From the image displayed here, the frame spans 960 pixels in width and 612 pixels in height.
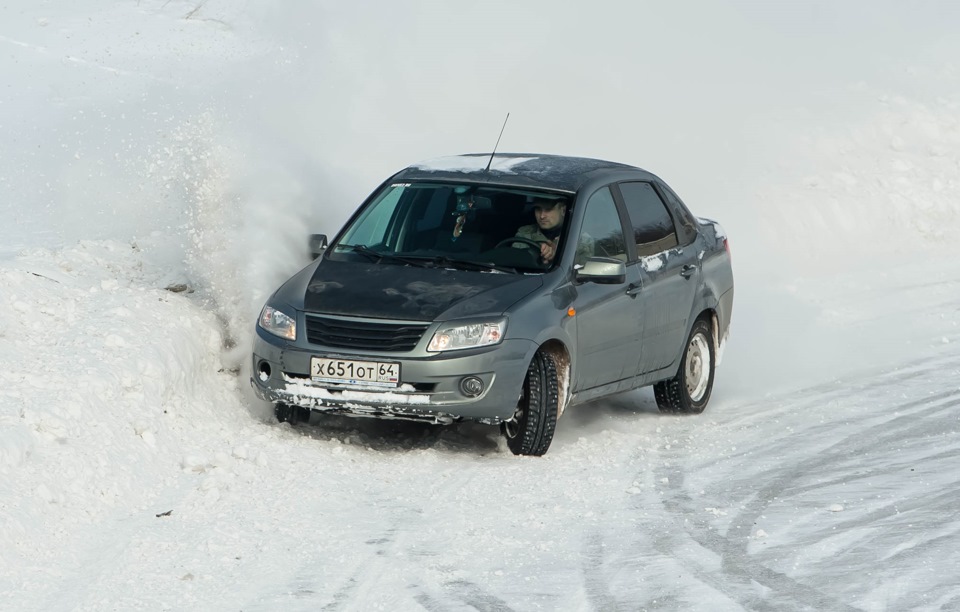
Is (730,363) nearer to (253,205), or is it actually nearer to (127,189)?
(253,205)

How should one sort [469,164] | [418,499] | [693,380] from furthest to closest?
[693,380]
[469,164]
[418,499]

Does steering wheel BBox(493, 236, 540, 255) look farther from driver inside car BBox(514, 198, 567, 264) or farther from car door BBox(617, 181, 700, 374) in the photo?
car door BBox(617, 181, 700, 374)

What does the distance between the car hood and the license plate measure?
27 cm

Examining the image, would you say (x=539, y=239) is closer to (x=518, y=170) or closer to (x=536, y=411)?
(x=518, y=170)

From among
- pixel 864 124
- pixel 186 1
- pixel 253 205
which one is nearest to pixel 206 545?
pixel 253 205

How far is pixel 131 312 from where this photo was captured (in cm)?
916

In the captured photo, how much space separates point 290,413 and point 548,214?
191 centimetres

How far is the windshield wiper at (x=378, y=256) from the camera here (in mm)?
8617

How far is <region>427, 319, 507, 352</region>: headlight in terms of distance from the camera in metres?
7.89

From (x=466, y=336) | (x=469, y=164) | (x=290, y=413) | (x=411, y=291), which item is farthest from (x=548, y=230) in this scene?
(x=290, y=413)

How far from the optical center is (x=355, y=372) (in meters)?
7.91

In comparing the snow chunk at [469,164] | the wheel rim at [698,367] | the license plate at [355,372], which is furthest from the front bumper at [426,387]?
the wheel rim at [698,367]

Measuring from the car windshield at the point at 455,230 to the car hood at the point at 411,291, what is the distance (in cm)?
17

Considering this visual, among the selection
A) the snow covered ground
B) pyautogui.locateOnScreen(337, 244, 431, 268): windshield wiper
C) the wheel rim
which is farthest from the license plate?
the wheel rim
